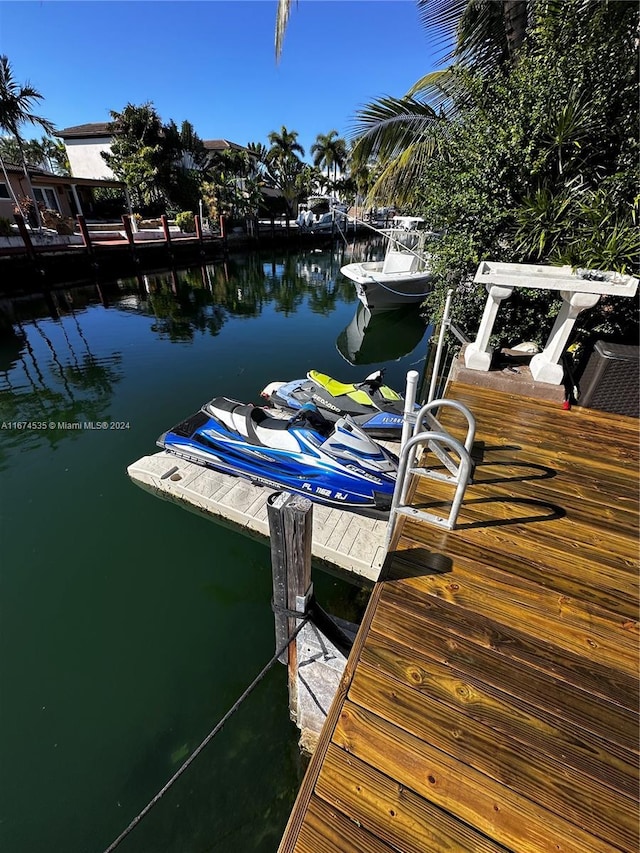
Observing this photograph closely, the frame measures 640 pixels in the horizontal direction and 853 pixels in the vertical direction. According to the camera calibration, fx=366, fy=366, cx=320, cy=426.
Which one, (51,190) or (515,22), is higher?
(515,22)

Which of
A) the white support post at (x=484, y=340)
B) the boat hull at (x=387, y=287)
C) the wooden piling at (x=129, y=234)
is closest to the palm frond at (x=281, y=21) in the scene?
the white support post at (x=484, y=340)

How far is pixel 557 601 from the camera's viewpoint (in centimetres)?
247

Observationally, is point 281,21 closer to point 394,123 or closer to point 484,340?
point 394,123

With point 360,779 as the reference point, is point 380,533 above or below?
below

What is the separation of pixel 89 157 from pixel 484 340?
51.0 m

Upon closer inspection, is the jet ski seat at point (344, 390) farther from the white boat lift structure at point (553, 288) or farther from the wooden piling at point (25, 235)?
the wooden piling at point (25, 235)

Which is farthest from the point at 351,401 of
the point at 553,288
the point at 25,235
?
the point at 25,235

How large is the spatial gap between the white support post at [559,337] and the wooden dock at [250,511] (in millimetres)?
3174

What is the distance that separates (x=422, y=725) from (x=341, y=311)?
1857 cm

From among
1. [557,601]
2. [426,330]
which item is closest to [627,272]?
[557,601]

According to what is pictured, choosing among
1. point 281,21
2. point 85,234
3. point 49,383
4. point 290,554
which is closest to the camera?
point 290,554

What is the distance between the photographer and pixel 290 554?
2463 mm

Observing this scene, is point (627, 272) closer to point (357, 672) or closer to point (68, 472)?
point (357, 672)

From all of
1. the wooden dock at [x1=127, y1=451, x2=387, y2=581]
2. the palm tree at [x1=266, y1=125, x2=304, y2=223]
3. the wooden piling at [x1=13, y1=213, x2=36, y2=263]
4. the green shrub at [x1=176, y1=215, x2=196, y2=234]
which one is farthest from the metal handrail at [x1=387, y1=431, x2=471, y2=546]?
the palm tree at [x1=266, y1=125, x2=304, y2=223]
